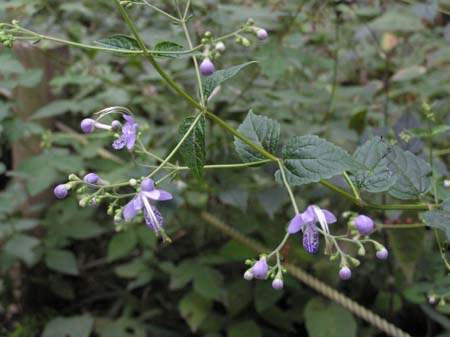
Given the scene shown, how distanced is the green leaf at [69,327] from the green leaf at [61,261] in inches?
6.3

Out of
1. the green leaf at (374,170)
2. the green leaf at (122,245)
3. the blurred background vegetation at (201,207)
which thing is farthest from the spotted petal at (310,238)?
the green leaf at (122,245)

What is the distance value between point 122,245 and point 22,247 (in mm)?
337

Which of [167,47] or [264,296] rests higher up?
[167,47]

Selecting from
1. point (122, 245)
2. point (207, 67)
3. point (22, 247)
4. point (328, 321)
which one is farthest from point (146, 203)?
point (22, 247)

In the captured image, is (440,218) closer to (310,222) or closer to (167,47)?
(310,222)

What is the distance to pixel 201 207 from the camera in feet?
6.71

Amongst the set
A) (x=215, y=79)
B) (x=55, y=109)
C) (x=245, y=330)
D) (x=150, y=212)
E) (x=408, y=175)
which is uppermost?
(x=215, y=79)

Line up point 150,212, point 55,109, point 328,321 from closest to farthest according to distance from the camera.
Result: point 150,212, point 328,321, point 55,109

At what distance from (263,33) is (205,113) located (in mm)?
170

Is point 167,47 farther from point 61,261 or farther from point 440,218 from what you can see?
point 61,261

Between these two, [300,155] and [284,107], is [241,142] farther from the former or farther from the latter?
[284,107]

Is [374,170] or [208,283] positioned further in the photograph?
[208,283]

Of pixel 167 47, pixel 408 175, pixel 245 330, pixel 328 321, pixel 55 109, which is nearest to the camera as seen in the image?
pixel 167 47

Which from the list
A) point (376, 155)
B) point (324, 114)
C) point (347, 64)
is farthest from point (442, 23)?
point (376, 155)
